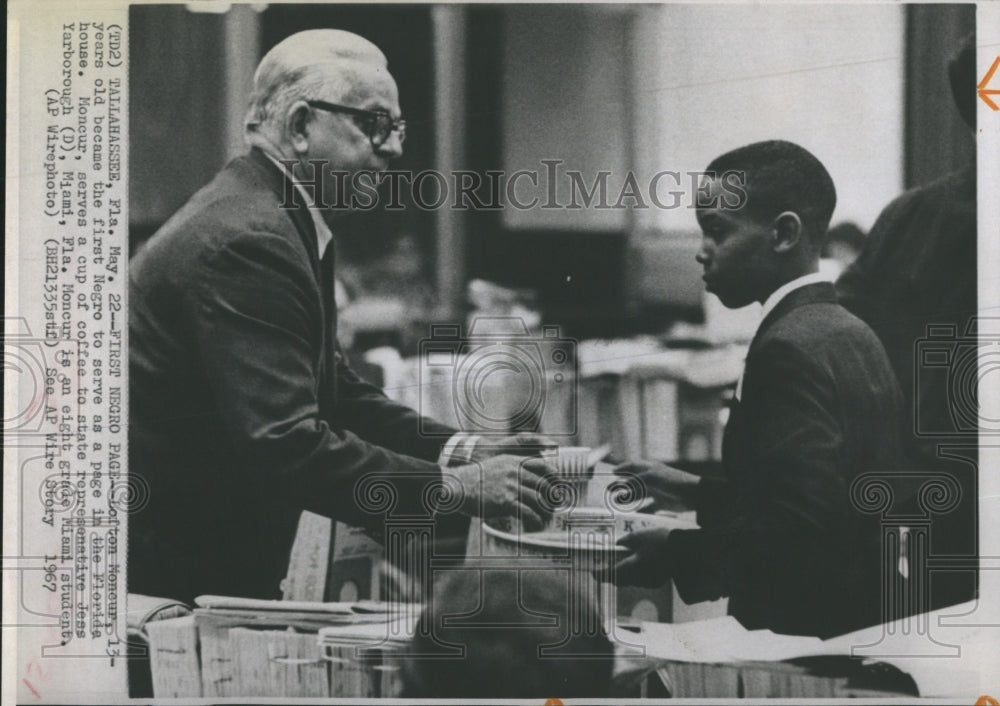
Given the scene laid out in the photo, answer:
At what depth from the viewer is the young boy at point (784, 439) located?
290cm

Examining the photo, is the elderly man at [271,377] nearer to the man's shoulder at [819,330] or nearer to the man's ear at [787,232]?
the man's shoulder at [819,330]

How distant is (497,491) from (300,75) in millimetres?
1622

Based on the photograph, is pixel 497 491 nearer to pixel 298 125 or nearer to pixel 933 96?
pixel 298 125

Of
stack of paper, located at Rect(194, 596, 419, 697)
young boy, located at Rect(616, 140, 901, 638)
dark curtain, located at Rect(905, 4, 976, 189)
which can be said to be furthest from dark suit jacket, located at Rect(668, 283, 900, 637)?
stack of paper, located at Rect(194, 596, 419, 697)

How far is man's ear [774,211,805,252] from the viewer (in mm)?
2941

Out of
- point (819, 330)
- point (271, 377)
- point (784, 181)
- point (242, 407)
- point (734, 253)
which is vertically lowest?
point (242, 407)

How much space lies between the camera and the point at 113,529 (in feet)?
9.70

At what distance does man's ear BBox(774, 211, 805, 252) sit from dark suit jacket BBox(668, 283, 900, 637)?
0.55 feet

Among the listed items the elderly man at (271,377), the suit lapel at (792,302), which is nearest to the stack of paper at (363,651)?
the elderly man at (271,377)

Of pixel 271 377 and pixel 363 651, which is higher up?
pixel 271 377

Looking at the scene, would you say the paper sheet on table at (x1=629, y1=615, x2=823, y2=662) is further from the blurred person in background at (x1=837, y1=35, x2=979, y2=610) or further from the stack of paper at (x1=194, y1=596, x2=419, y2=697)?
the stack of paper at (x1=194, y1=596, x2=419, y2=697)

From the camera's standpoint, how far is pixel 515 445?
294 centimetres

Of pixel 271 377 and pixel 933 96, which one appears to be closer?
pixel 271 377

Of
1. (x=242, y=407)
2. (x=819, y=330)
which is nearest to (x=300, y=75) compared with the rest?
(x=242, y=407)
